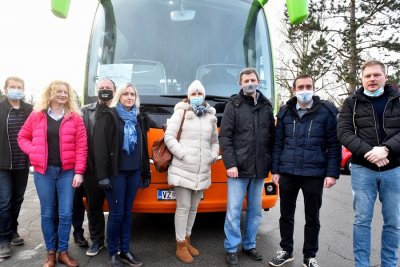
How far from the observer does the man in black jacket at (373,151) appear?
2857 mm

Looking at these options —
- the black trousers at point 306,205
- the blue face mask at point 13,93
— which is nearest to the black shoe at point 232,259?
the black trousers at point 306,205

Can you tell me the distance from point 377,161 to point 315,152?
0.56 metres

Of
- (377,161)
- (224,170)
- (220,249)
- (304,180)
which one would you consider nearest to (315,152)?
(304,180)

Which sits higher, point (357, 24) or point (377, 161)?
point (357, 24)

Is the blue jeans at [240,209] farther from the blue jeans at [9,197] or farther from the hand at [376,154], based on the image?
the blue jeans at [9,197]

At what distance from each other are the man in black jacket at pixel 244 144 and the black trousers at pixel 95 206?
4.36 ft

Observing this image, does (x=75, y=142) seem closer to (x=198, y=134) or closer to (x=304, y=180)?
(x=198, y=134)

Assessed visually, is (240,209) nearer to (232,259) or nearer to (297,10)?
(232,259)

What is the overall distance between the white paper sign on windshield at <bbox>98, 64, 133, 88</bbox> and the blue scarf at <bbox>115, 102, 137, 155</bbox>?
789mm

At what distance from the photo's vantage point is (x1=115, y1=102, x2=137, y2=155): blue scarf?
3.22 metres

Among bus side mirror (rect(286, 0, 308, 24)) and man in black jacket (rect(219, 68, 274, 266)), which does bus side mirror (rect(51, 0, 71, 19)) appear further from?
bus side mirror (rect(286, 0, 308, 24))

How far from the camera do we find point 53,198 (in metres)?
3.29

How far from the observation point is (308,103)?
336 cm

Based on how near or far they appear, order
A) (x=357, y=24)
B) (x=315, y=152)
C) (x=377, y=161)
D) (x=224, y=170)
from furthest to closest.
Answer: (x=357, y=24)
(x=224, y=170)
(x=315, y=152)
(x=377, y=161)
